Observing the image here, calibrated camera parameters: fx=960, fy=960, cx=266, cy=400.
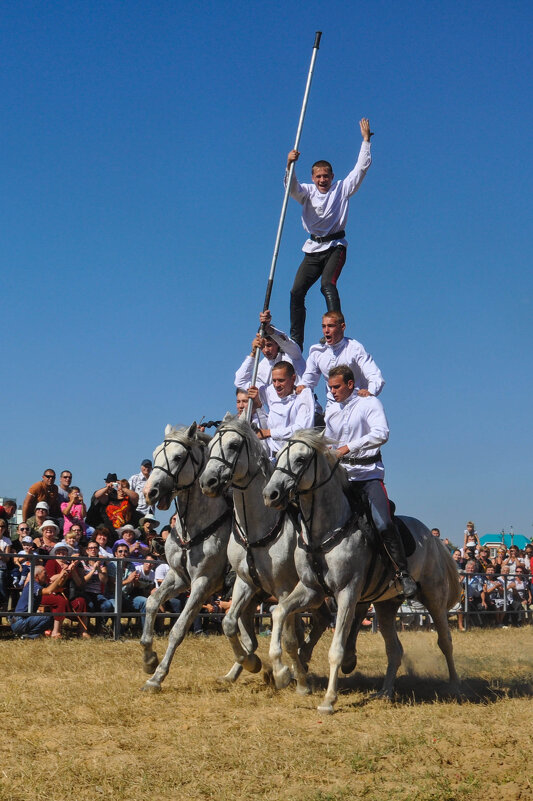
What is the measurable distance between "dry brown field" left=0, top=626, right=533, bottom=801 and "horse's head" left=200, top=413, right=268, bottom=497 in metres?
2.08

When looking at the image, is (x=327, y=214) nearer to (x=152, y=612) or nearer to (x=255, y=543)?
(x=255, y=543)

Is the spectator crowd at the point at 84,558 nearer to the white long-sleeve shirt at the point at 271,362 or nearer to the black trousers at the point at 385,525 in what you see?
the black trousers at the point at 385,525

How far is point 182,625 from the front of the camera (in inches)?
388

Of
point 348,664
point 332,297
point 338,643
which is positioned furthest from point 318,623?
point 332,297

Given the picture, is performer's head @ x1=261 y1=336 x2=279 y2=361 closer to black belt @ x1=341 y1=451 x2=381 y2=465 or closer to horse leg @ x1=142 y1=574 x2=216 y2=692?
black belt @ x1=341 y1=451 x2=381 y2=465

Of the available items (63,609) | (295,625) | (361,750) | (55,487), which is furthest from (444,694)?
(55,487)

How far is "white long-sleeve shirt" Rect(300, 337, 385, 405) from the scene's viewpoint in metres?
10.8

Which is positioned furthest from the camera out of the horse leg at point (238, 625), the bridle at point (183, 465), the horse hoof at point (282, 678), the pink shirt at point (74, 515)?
the pink shirt at point (74, 515)

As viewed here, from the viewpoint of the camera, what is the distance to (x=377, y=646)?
15906 mm

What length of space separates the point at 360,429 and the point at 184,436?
1918 millimetres

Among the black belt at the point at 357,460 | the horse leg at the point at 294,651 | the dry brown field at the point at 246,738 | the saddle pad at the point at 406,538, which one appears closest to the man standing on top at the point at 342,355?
the black belt at the point at 357,460

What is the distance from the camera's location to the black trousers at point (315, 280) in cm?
1271

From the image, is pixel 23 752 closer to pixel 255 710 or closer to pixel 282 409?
pixel 255 710

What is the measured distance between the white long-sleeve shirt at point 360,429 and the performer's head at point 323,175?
3781 mm
